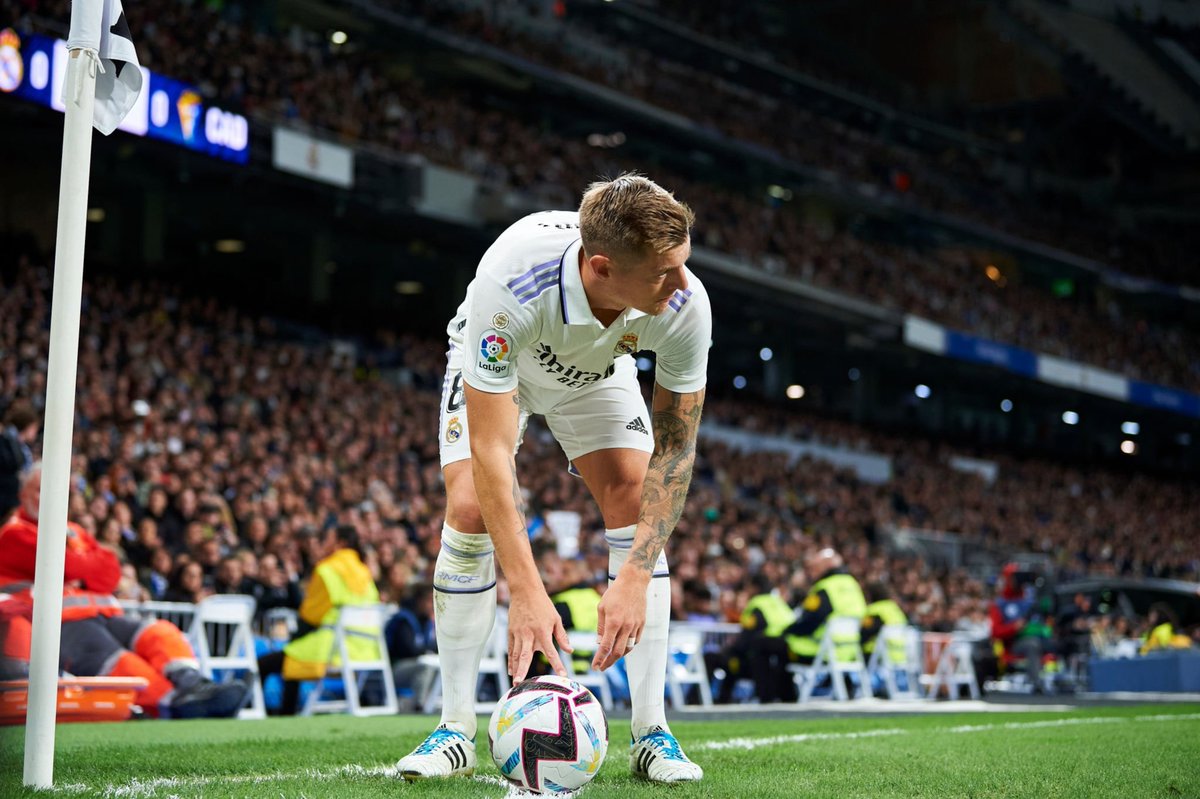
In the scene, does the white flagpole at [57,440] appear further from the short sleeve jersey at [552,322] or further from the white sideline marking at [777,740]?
the white sideline marking at [777,740]

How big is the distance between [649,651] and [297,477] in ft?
38.5

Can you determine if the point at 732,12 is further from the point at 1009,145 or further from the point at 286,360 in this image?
the point at 286,360

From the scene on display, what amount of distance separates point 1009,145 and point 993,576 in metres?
22.0

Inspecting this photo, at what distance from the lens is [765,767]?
4.84 metres

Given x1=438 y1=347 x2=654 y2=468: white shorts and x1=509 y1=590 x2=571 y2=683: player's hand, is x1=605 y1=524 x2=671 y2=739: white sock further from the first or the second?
x1=509 y1=590 x2=571 y2=683: player's hand

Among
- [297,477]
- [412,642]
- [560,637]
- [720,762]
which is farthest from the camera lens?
[297,477]

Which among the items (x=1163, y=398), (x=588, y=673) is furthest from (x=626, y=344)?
(x=1163, y=398)

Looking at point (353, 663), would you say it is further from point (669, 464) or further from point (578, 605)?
point (669, 464)

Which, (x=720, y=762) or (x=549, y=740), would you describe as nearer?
(x=549, y=740)

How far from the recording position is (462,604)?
454cm

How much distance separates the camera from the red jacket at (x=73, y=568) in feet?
23.7

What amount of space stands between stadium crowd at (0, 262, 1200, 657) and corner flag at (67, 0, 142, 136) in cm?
699

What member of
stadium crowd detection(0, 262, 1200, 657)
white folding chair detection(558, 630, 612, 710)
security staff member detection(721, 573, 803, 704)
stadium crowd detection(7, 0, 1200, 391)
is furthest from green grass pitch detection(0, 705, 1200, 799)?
stadium crowd detection(7, 0, 1200, 391)

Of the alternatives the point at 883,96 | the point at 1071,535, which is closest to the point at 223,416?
the point at 1071,535
